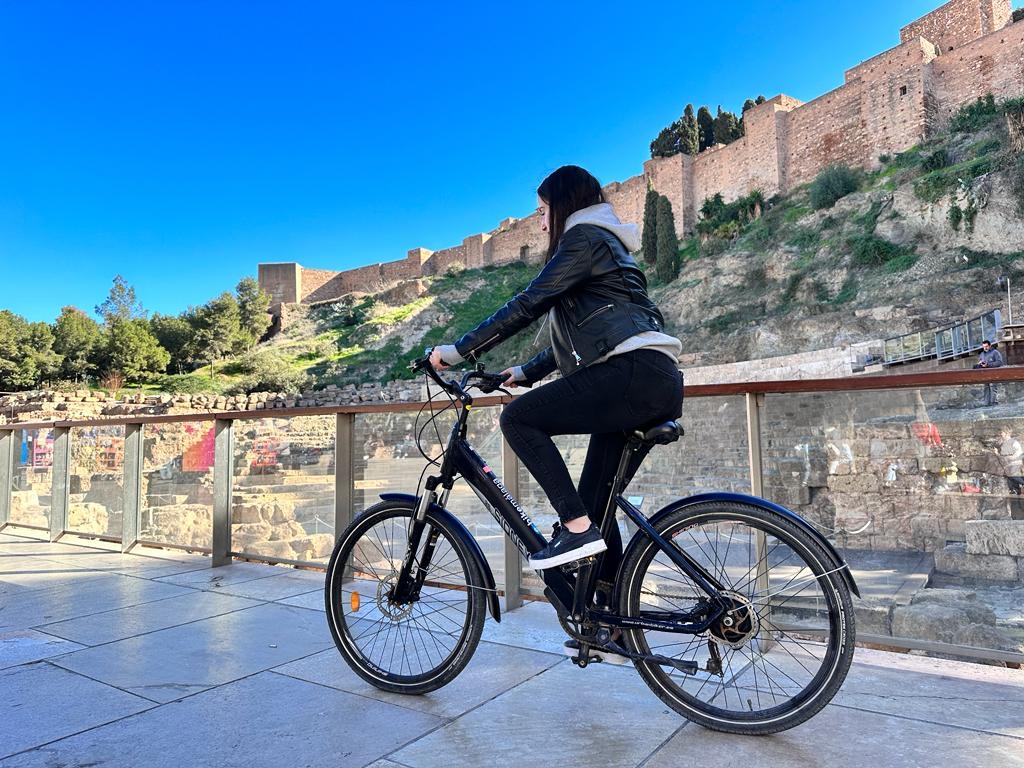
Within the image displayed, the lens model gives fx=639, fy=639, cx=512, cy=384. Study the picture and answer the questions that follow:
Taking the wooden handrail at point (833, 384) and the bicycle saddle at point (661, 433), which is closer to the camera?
the bicycle saddle at point (661, 433)

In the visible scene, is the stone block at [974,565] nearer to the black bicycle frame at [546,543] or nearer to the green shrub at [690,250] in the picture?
the black bicycle frame at [546,543]

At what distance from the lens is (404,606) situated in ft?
7.68

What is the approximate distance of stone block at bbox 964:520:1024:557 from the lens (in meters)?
2.30

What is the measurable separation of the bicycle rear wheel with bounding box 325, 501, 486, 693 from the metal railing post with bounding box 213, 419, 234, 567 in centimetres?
253

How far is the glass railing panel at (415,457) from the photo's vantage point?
269 centimetres

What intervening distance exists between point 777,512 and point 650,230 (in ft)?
126

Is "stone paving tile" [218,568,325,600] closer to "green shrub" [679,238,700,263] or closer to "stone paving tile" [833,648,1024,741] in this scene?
"stone paving tile" [833,648,1024,741]

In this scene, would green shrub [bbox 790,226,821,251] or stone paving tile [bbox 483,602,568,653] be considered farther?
green shrub [bbox 790,226,821,251]

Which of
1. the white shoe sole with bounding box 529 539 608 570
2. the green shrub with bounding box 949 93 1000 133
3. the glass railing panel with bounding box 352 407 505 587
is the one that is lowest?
the white shoe sole with bounding box 529 539 608 570

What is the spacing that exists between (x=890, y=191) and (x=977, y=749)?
3223 cm

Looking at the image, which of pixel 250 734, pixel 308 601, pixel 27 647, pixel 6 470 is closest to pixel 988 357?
pixel 308 601

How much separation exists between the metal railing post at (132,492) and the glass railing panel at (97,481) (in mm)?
104

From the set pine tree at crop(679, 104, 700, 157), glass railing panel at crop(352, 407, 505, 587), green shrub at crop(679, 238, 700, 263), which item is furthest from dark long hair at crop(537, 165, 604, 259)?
pine tree at crop(679, 104, 700, 157)

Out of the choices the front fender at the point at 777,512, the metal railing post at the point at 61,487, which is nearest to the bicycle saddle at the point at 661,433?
the front fender at the point at 777,512
